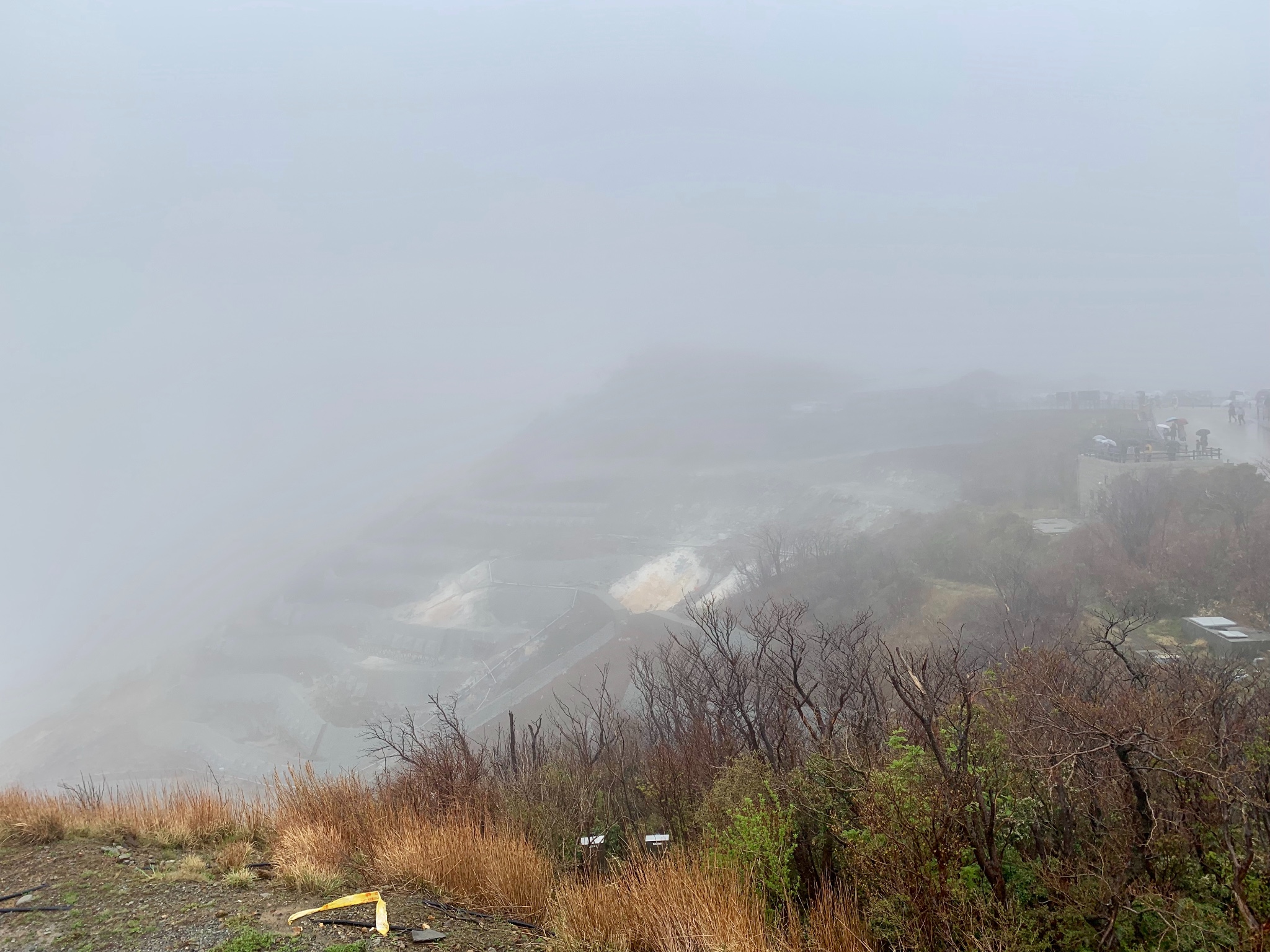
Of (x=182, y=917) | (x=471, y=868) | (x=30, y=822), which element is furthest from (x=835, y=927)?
(x=30, y=822)

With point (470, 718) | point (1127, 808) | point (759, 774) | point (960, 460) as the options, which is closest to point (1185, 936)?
point (1127, 808)

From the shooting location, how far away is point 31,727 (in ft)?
336

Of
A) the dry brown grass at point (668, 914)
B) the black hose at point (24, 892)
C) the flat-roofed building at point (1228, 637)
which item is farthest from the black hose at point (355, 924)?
the flat-roofed building at point (1228, 637)

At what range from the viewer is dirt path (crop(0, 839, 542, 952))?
5898 mm

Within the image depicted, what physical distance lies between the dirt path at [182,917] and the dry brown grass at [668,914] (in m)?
0.62

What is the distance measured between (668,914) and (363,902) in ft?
10.9

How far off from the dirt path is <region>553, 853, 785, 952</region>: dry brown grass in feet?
2.03

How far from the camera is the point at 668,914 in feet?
17.6

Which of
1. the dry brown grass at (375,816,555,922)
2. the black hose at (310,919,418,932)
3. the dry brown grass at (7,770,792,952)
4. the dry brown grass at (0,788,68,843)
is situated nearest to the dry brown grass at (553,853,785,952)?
the dry brown grass at (7,770,792,952)

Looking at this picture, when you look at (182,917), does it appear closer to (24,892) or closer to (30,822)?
(24,892)

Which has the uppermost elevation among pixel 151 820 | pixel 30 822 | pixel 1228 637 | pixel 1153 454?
pixel 30 822

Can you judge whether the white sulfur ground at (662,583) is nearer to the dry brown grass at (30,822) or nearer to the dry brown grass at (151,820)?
the dry brown grass at (151,820)

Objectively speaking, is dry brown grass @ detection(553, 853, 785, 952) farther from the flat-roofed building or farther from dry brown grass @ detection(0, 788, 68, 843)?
the flat-roofed building

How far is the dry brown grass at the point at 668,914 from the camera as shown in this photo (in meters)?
5.09
